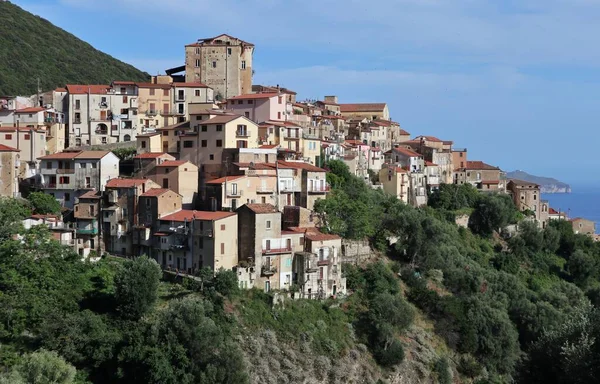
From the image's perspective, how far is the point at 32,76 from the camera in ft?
325

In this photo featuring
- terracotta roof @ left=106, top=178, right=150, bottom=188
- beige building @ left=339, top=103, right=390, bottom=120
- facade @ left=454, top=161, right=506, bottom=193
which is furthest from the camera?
beige building @ left=339, top=103, right=390, bottom=120

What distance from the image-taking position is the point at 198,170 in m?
56.2

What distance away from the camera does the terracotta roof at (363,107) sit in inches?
3711

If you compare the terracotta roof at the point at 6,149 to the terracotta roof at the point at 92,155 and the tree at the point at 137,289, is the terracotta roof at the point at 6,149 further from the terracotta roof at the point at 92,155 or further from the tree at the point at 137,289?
the tree at the point at 137,289

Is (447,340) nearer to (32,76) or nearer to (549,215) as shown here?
(549,215)

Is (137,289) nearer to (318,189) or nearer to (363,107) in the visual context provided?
(318,189)

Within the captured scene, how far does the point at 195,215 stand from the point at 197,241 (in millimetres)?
1553

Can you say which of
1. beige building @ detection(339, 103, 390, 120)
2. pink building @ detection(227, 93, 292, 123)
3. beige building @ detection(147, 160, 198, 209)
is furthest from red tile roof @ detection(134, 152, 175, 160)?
beige building @ detection(339, 103, 390, 120)

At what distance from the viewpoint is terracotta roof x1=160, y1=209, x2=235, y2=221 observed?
48.4 metres

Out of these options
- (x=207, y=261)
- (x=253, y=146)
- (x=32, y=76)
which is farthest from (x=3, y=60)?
(x=207, y=261)

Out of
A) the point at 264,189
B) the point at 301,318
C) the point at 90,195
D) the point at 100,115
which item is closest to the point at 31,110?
the point at 100,115

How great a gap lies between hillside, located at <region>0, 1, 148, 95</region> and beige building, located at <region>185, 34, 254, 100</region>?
78.5 feet

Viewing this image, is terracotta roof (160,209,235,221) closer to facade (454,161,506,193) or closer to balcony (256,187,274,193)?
balcony (256,187,274,193)

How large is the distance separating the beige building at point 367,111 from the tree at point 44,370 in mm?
59247
